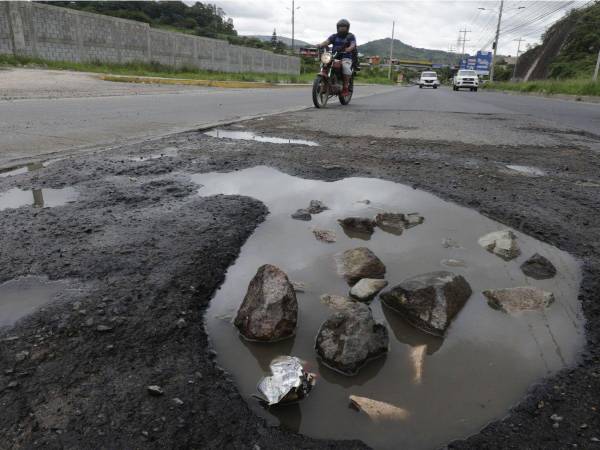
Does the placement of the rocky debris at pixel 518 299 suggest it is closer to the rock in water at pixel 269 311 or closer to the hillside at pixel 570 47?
the rock in water at pixel 269 311

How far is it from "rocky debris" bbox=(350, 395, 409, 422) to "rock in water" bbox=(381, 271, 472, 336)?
→ 409mm

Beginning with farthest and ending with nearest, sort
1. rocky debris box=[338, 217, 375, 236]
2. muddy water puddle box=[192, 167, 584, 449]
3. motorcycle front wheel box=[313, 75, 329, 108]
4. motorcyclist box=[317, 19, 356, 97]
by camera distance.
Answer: motorcyclist box=[317, 19, 356, 97] < motorcycle front wheel box=[313, 75, 329, 108] < rocky debris box=[338, 217, 375, 236] < muddy water puddle box=[192, 167, 584, 449]

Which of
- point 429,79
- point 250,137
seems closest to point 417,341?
point 250,137

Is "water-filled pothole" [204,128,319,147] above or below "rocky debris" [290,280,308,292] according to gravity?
above

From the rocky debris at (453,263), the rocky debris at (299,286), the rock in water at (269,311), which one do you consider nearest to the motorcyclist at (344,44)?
the rocky debris at (453,263)

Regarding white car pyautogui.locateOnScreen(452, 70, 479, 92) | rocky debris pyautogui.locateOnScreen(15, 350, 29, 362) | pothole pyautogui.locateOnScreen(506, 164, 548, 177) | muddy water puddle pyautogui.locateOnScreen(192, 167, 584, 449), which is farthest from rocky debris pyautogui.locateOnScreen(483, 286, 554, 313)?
white car pyautogui.locateOnScreen(452, 70, 479, 92)

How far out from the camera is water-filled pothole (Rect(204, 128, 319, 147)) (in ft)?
15.3

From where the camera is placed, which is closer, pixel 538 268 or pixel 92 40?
pixel 538 268

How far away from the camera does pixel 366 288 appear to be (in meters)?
1.67

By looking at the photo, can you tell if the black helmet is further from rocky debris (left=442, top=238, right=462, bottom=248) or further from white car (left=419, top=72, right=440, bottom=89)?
white car (left=419, top=72, right=440, bottom=89)

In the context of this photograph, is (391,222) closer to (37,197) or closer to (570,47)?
(37,197)

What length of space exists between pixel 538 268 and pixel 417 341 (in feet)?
2.66

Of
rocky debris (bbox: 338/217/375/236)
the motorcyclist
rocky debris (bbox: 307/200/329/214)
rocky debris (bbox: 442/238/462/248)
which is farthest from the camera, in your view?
the motorcyclist

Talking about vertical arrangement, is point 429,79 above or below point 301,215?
above
